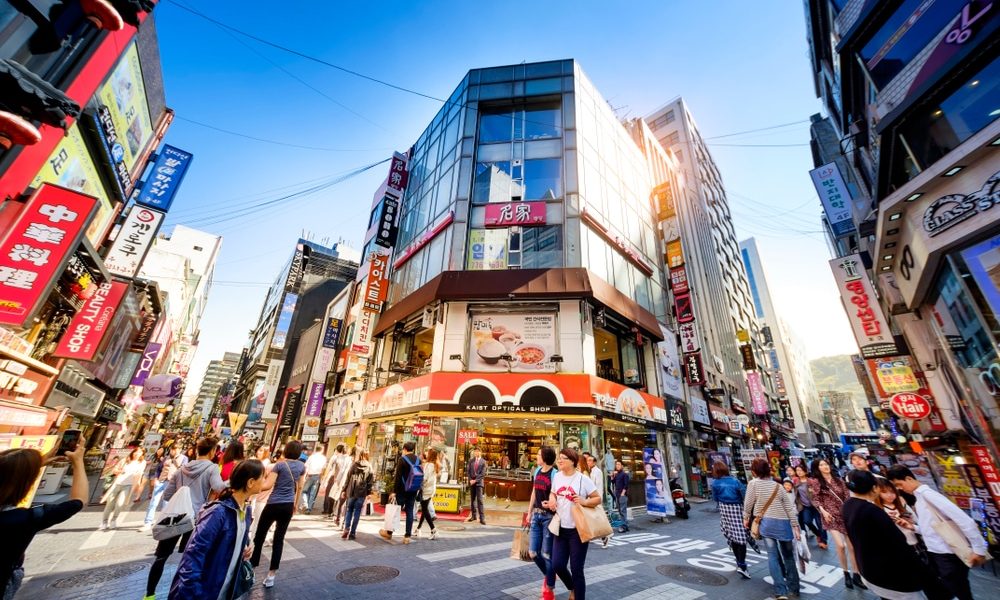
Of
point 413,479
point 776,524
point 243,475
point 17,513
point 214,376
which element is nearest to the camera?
point 17,513

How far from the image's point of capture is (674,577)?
6172 mm

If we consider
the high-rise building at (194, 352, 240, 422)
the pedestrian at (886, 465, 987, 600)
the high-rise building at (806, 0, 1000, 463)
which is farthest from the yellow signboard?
the high-rise building at (194, 352, 240, 422)

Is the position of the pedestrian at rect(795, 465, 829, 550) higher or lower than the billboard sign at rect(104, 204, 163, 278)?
lower

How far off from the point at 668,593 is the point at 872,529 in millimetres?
2928

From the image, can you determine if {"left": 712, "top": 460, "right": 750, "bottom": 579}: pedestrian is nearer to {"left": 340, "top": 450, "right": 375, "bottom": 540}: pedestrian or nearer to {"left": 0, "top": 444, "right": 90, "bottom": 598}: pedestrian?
{"left": 340, "top": 450, "right": 375, "bottom": 540}: pedestrian

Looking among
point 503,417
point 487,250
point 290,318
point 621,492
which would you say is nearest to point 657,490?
point 621,492

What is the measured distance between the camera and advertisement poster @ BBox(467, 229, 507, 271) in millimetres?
17969

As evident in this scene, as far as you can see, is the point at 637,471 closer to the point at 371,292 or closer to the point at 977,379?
the point at 977,379

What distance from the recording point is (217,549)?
2791 mm

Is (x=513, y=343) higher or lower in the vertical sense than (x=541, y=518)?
higher

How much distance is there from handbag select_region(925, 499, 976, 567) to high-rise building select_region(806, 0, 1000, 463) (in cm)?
810

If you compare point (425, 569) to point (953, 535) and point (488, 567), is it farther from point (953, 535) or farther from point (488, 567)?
point (953, 535)

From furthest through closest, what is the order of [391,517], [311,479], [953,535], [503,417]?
[503,417], [311,479], [391,517], [953,535]

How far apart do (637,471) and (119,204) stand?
25123mm
